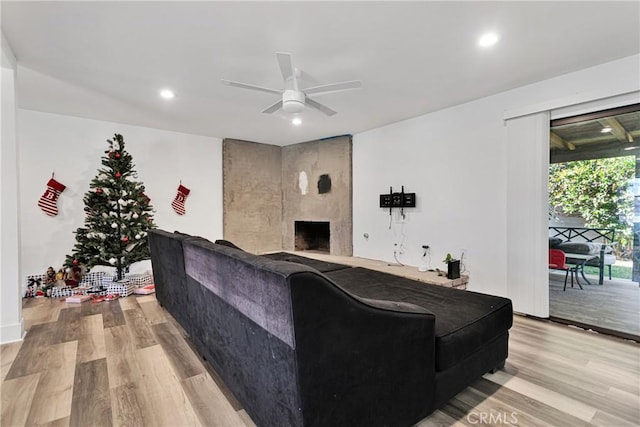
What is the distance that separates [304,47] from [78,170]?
4016 mm

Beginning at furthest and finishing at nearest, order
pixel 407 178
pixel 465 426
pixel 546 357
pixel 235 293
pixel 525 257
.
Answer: pixel 407 178 → pixel 525 257 → pixel 546 357 → pixel 465 426 → pixel 235 293

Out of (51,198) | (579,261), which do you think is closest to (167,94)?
(51,198)

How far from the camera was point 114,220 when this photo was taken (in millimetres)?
4094

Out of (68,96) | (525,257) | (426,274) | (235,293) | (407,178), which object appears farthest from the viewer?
(407,178)

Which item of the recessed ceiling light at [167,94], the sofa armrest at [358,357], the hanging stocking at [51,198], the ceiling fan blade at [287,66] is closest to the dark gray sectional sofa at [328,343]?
the sofa armrest at [358,357]

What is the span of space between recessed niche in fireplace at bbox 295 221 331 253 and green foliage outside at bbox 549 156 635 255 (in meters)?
3.80

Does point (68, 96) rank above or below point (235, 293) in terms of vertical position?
above

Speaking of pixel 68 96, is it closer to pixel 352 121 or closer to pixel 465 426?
pixel 352 121

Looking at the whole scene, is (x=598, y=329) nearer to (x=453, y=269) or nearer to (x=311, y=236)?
(x=453, y=269)

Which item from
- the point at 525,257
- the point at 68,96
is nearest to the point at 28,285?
the point at 68,96

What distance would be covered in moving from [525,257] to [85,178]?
5970 mm

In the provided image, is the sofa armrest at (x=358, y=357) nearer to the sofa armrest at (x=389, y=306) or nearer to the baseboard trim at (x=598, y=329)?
the sofa armrest at (x=389, y=306)

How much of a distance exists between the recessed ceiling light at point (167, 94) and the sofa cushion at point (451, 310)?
2788 mm

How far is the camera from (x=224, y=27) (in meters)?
2.16
